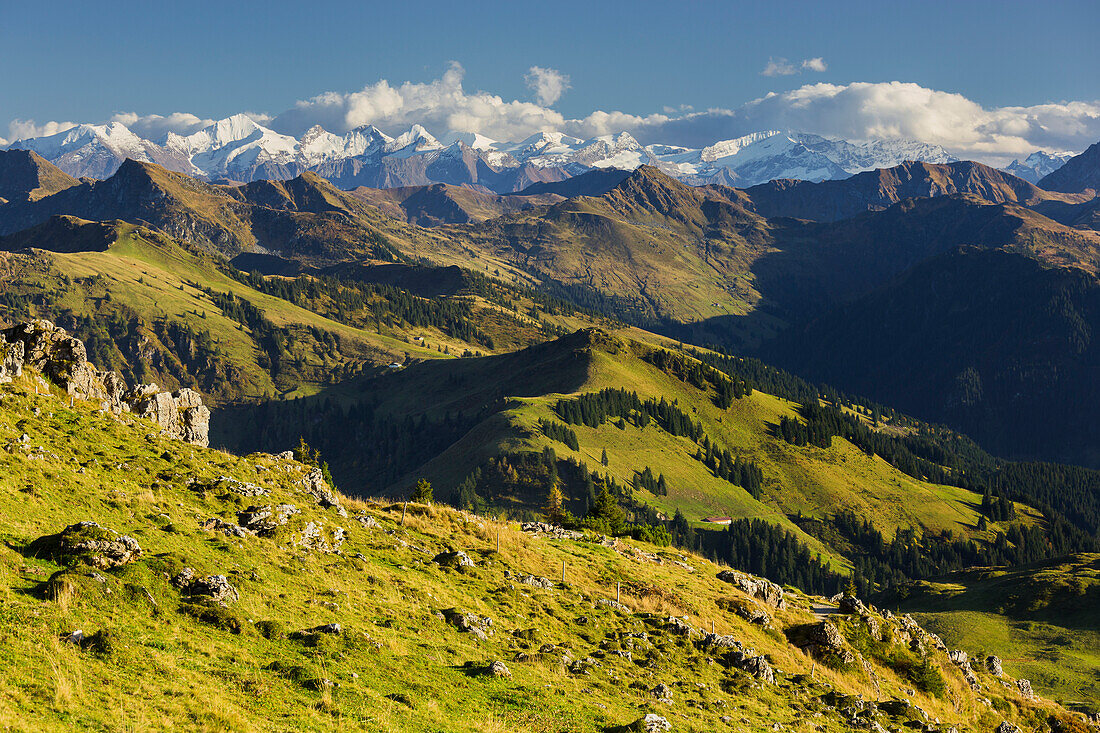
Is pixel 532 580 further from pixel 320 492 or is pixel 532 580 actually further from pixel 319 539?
pixel 320 492

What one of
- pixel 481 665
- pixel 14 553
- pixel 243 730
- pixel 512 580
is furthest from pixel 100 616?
pixel 512 580

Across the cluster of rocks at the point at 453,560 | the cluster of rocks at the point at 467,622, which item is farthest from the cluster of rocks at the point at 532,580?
the cluster of rocks at the point at 467,622

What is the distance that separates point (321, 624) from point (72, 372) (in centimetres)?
4173

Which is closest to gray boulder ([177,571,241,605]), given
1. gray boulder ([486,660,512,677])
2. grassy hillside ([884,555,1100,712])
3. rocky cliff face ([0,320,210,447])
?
gray boulder ([486,660,512,677])

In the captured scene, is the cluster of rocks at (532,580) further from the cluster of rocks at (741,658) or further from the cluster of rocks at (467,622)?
the cluster of rocks at (741,658)

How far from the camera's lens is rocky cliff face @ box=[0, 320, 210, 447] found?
54188mm

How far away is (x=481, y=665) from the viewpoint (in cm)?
3078

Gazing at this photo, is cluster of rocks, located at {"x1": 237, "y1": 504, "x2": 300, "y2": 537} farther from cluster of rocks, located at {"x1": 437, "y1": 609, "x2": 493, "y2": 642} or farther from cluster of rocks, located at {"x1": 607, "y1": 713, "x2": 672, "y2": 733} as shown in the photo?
cluster of rocks, located at {"x1": 607, "y1": 713, "x2": 672, "y2": 733}

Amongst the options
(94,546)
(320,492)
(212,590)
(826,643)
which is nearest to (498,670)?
(212,590)

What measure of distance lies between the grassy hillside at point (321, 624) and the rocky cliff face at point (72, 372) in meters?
4.05

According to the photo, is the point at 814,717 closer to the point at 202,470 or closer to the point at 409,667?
the point at 409,667

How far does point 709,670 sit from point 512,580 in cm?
1234

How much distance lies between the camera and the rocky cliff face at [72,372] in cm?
5419

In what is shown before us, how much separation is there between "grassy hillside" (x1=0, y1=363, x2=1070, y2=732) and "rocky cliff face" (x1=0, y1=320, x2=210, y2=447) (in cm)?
405
